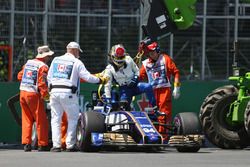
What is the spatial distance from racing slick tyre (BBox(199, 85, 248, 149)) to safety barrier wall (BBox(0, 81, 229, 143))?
2510mm

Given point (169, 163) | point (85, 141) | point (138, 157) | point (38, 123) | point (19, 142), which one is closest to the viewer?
point (169, 163)

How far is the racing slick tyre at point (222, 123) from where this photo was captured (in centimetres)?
1856

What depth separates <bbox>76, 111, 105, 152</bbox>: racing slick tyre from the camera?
16.5 metres

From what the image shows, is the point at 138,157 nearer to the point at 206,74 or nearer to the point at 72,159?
the point at 72,159

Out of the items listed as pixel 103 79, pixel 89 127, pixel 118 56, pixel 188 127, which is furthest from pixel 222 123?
pixel 89 127

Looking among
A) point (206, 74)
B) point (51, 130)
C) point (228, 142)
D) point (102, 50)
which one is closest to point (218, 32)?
point (206, 74)

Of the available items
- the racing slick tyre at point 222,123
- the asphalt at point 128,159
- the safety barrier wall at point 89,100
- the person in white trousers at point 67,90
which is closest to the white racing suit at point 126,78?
the person in white trousers at point 67,90

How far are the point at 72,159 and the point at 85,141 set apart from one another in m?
1.78

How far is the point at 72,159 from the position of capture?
14.8m

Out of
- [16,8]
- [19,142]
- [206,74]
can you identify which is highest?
[16,8]

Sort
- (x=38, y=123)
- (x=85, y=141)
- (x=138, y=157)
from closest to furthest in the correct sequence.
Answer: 1. (x=138, y=157)
2. (x=85, y=141)
3. (x=38, y=123)

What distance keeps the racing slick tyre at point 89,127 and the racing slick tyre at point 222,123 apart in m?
2.85

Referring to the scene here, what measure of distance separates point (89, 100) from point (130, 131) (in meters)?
3.96

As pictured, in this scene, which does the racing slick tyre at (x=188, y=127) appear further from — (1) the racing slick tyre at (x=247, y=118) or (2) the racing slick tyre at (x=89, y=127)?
(2) the racing slick tyre at (x=89, y=127)
